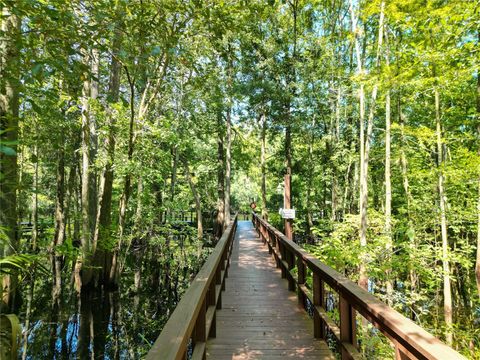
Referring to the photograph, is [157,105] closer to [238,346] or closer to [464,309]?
[238,346]

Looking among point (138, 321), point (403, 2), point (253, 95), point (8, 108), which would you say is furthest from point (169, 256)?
point (403, 2)

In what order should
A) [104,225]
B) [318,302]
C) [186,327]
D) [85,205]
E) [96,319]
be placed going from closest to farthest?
[186,327] < [318,302] < [96,319] < [104,225] < [85,205]

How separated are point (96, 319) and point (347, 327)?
333 inches

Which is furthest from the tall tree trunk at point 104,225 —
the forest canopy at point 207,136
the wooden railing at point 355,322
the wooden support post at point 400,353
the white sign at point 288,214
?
the wooden support post at point 400,353

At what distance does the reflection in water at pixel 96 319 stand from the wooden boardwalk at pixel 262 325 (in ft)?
10.7

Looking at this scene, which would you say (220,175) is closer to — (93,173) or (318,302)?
(93,173)

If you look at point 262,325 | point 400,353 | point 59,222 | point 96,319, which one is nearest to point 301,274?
point 262,325

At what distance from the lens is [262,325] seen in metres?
4.10

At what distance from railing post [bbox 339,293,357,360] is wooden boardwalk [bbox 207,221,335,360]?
0.60m

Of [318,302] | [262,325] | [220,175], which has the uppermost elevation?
[220,175]

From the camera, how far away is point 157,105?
1376 centimetres

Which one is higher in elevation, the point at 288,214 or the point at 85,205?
the point at 85,205

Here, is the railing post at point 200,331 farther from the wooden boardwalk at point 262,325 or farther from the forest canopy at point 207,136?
the forest canopy at point 207,136

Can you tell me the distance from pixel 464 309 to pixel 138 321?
45.6ft
